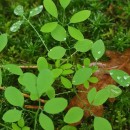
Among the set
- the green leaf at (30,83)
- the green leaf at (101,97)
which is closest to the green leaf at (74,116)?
the green leaf at (101,97)

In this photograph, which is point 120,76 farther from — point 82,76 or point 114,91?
point 82,76

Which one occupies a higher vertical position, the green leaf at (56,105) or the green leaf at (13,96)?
the green leaf at (13,96)

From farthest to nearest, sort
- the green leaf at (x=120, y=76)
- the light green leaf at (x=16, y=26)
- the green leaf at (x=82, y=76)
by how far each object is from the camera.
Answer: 1. the light green leaf at (x=16, y=26)
2. the green leaf at (x=120, y=76)
3. the green leaf at (x=82, y=76)

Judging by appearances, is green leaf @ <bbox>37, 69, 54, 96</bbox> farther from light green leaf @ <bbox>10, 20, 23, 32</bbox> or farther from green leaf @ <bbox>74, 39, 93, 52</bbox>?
light green leaf @ <bbox>10, 20, 23, 32</bbox>

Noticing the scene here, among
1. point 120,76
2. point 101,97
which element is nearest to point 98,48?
point 120,76

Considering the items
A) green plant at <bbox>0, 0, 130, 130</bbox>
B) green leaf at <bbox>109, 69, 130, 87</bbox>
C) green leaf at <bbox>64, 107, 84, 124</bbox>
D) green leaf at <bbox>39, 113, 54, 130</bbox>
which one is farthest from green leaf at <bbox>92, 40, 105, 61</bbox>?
green leaf at <bbox>39, 113, 54, 130</bbox>

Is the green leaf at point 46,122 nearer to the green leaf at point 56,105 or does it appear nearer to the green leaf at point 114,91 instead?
the green leaf at point 56,105

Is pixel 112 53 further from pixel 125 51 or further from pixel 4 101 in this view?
pixel 4 101

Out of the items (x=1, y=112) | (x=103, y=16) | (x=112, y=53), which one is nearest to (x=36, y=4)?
(x=103, y=16)
